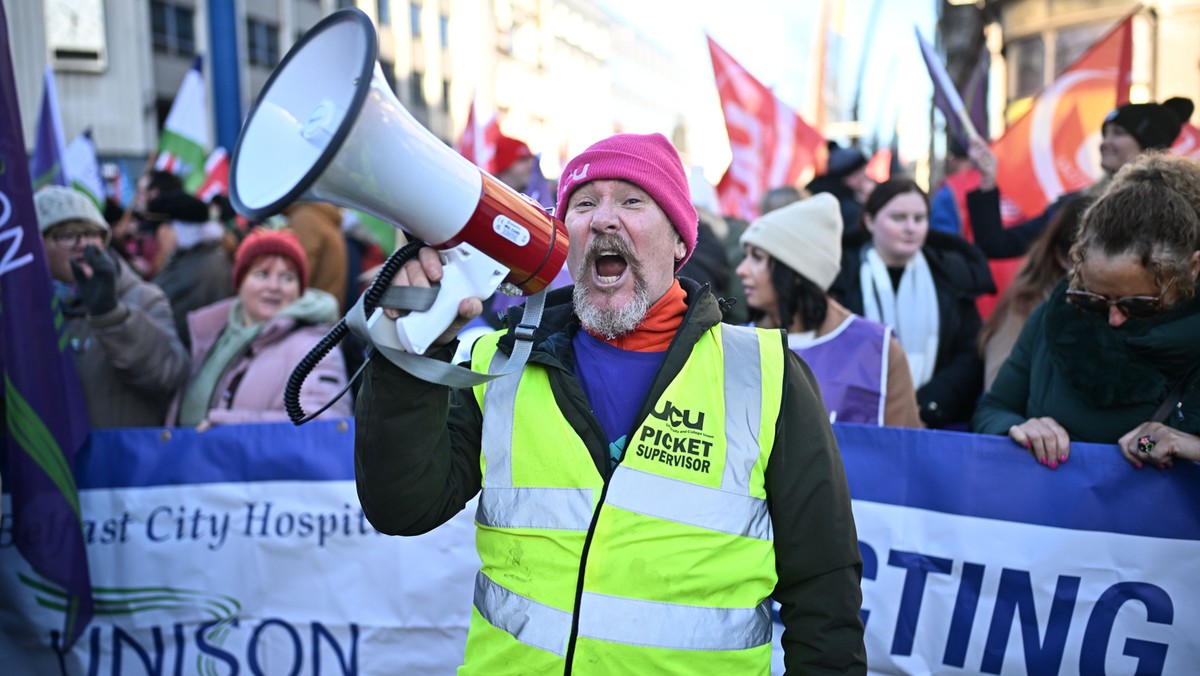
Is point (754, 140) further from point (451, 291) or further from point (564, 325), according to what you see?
point (451, 291)

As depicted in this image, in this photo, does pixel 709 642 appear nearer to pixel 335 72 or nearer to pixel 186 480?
pixel 335 72

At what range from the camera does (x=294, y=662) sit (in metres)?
3.15

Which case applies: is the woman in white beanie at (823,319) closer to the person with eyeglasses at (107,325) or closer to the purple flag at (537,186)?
the person with eyeglasses at (107,325)

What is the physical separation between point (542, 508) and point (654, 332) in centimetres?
46

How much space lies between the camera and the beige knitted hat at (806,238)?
341 cm

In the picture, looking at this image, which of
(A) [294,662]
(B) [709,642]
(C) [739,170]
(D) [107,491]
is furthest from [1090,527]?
(C) [739,170]

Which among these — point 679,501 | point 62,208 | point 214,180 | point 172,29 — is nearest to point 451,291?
point 679,501

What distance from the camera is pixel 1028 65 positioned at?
15.8 m

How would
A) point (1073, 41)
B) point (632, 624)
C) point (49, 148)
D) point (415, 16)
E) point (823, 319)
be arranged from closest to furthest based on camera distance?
1. point (632, 624)
2. point (823, 319)
3. point (49, 148)
4. point (1073, 41)
5. point (415, 16)

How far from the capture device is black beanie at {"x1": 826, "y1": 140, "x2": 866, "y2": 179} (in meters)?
5.57

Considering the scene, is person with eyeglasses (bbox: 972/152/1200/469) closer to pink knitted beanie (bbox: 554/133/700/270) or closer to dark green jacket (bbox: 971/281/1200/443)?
dark green jacket (bbox: 971/281/1200/443)

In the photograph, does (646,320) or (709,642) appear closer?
(709,642)

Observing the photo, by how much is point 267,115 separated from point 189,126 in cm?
861

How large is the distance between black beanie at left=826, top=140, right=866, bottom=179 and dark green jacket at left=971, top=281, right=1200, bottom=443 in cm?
293
